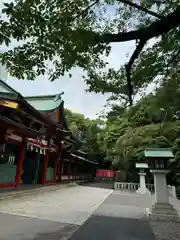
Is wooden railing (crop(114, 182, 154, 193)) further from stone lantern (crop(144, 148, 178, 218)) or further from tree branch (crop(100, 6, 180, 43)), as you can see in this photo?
tree branch (crop(100, 6, 180, 43))

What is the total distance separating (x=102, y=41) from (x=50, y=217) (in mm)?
5111

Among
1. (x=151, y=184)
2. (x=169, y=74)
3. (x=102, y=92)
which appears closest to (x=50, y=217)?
(x=102, y=92)

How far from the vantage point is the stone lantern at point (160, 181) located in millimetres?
7418

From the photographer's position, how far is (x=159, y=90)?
5.99 meters

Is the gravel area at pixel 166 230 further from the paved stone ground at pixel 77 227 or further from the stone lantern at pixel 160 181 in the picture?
the stone lantern at pixel 160 181

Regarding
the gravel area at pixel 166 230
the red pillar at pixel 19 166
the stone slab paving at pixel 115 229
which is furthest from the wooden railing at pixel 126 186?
the gravel area at pixel 166 230

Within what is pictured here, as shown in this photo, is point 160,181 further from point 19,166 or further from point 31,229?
point 19,166

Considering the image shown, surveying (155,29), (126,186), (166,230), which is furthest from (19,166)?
(126,186)

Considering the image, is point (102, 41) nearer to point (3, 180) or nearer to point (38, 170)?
point (3, 180)

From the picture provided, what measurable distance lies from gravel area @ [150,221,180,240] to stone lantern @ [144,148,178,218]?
0.53 meters

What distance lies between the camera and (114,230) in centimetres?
551

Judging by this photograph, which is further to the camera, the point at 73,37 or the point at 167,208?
the point at 167,208

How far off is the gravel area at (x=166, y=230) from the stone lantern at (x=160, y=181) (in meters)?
0.53

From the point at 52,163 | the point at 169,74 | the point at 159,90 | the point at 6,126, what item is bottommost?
the point at 52,163
